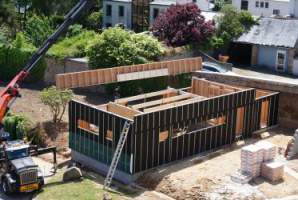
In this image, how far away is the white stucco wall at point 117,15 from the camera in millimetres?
59281

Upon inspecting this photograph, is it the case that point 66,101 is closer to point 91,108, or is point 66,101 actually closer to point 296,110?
point 91,108

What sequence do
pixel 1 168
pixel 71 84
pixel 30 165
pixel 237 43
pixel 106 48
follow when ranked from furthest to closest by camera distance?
1. pixel 237 43
2. pixel 106 48
3. pixel 71 84
4. pixel 1 168
5. pixel 30 165

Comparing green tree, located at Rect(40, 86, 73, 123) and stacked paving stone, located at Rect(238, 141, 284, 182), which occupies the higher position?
green tree, located at Rect(40, 86, 73, 123)

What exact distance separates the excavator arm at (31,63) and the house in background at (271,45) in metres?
19.6

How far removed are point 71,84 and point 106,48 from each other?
9044 millimetres

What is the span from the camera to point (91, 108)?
28094 millimetres

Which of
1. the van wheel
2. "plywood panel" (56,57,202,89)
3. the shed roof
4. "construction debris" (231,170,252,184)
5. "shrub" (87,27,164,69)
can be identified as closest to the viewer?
the van wheel

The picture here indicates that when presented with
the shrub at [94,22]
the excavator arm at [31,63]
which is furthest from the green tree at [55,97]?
the shrub at [94,22]

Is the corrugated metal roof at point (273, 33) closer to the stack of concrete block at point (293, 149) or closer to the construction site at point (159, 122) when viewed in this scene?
the construction site at point (159, 122)

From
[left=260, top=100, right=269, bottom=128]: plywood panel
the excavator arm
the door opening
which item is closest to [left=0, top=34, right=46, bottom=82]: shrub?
the excavator arm

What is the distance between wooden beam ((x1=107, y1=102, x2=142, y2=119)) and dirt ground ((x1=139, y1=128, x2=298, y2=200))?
293 centimetres

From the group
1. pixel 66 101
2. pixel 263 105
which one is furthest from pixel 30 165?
pixel 263 105

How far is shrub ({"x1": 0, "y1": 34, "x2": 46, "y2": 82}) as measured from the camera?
4288cm

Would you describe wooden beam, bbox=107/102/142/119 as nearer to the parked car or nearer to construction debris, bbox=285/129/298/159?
construction debris, bbox=285/129/298/159
